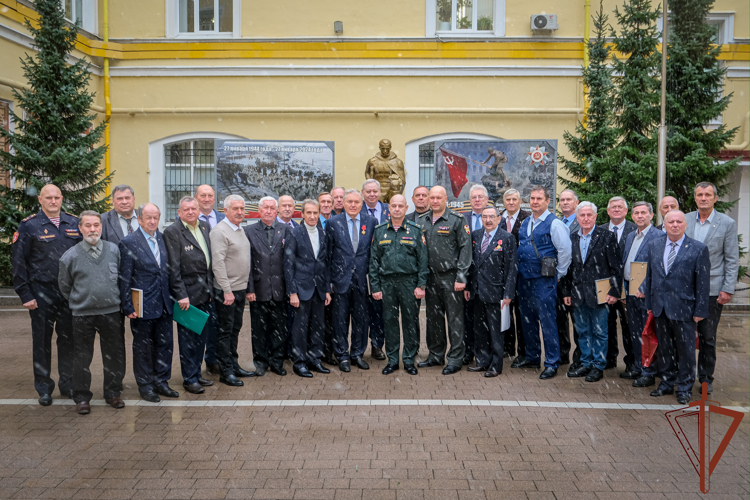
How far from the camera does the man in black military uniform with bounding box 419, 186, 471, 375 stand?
7090 mm

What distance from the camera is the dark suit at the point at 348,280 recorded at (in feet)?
23.6

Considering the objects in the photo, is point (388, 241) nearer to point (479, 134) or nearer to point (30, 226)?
point (30, 226)

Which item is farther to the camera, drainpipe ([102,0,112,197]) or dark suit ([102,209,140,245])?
drainpipe ([102,0,112,197])

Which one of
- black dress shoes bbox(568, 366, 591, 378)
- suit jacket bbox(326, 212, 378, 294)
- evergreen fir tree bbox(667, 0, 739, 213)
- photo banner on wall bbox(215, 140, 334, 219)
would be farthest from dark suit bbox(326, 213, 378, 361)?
photo banner on wall bbox(215, 140, 334, 219)

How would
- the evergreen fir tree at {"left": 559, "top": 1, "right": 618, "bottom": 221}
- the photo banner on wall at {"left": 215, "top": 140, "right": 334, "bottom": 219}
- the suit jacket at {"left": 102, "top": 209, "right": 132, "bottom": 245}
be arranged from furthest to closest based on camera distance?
the photo banner on wall at {"left": 215, "top": 140, "right": 334, "bottom": 219} < the evergreen fir tree at {"left": 559, "top": 1, "right": 618, "bottom": 221} < the suit jacket at {"left": 102, "top": 209, "right": 132, "bottom": 245}

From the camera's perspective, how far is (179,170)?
640 inches

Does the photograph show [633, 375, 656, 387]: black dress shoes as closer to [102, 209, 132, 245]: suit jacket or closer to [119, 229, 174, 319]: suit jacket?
[119, 229, 174, 319]: suit jacket

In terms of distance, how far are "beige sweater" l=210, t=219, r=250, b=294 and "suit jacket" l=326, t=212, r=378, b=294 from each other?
3.28 feet

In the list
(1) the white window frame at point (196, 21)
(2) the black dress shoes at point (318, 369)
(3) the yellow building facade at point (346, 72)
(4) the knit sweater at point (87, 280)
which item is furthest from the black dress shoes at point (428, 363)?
(1) the white window frame at point (196, 21)

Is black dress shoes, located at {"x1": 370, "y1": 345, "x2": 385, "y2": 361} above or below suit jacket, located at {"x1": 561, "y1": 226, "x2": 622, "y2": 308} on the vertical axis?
below

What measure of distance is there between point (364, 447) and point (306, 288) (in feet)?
Result: 8.25

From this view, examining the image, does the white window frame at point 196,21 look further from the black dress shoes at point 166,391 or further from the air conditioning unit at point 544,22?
the black dress shoes at point 166,391

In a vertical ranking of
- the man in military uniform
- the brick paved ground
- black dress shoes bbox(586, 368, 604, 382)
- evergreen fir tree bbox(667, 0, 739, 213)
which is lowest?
the brick paved ground

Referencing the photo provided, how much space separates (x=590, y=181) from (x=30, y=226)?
450 inches
